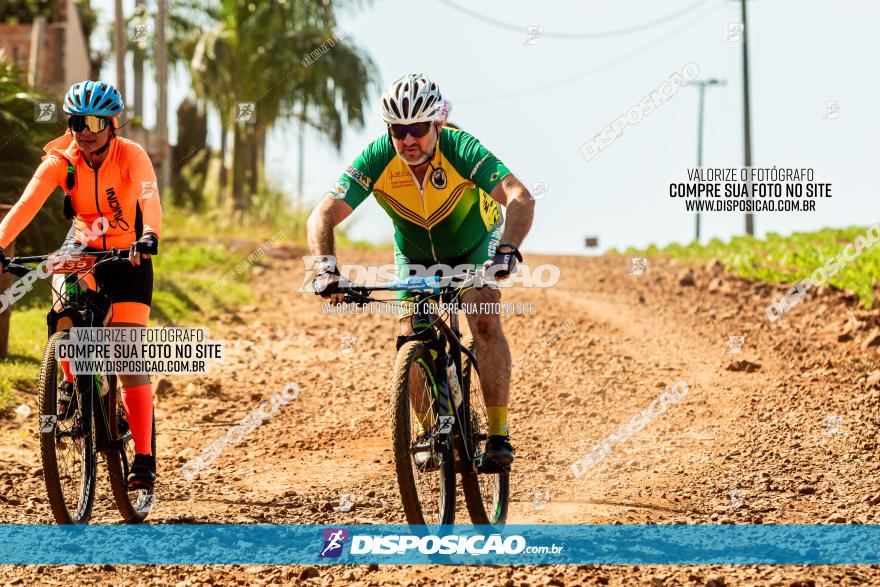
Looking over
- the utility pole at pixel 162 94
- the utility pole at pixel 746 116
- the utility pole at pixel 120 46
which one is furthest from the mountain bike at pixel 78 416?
the utility pole at pixel 746 116

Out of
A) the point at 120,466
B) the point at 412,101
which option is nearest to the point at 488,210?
the point at 412,101

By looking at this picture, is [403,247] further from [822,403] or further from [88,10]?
[88,10]

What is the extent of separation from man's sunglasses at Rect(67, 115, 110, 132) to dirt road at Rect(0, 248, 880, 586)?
2.39 metres

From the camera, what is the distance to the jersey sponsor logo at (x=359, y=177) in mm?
6457

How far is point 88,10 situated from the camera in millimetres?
39594

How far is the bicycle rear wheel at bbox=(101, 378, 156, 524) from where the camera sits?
6824 millimetres

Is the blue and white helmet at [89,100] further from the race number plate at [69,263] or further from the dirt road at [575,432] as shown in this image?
the dirt road at [575,432]

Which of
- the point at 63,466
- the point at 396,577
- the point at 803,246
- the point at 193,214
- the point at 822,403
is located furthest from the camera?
the point at 193,214

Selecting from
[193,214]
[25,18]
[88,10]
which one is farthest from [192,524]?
[88,10]

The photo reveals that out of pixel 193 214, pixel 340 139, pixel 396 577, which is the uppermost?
pixel 340 139

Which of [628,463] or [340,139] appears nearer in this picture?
[628,463]

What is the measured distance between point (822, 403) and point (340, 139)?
2876 centimetres

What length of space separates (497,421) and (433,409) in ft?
1.60

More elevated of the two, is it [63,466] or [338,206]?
[338,206]
